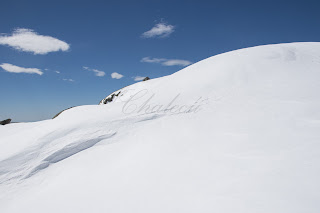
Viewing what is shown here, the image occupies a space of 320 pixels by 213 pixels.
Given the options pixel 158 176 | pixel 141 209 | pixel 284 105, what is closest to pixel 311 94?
pixel 284 105

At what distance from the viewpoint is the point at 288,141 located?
9.03 ft

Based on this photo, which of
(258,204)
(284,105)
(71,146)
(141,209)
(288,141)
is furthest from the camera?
(284,105)

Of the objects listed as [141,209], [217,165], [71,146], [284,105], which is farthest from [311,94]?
[71,146]

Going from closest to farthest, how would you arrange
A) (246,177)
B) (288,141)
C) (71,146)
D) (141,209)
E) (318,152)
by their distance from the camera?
(141,209) → (246,177) → (318,152) → (288,141) → (71,146)

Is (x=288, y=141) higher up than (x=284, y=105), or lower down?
lower down

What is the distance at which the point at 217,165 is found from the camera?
8.32 ft

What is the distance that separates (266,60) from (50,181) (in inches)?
307

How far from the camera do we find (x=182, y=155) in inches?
116

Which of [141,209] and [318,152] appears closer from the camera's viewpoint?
[141,209]

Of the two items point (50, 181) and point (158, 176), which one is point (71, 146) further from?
point (158, 176)

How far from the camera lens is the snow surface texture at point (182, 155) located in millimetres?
2047

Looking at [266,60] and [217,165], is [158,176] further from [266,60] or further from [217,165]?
[266,60]

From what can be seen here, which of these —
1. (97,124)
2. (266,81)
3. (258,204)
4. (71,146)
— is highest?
(266,81)

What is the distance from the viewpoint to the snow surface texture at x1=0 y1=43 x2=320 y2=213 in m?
2.05
